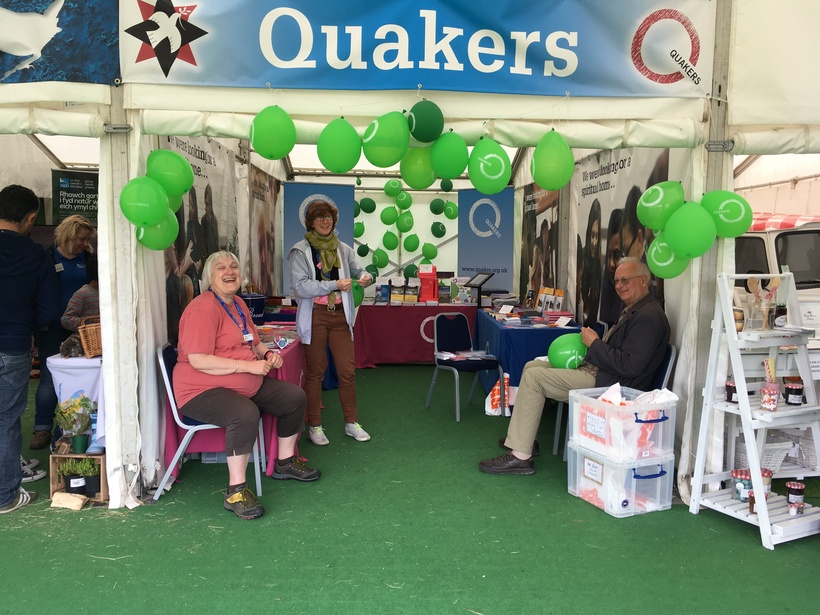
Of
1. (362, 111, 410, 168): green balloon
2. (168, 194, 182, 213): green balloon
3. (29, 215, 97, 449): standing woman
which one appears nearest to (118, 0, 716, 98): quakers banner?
(362, 111, 410, 168): green balloon

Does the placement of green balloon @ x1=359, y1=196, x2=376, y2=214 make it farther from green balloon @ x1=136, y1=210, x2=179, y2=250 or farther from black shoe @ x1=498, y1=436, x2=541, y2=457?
green balloon @ x1=136, y1=210, x2=179, y2=250

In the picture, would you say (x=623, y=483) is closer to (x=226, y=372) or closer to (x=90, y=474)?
(x=226, y=372)

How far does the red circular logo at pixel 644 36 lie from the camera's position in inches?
123

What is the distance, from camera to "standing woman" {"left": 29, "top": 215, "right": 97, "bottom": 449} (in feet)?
13.0

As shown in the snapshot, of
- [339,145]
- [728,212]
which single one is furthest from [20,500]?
[728,212]

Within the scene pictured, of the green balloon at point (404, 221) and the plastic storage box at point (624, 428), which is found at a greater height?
the green balloon at point (404, 221)

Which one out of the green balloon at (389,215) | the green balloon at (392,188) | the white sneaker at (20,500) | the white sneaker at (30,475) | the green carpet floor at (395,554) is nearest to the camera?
the green carpet floor at (395,554)

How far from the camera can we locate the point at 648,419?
307 centimetres

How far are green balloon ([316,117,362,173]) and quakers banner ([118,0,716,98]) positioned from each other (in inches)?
10.0

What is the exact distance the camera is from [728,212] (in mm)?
3055

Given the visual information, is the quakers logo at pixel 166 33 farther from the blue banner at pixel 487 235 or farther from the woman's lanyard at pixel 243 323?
the blue banner at pixel 487 235

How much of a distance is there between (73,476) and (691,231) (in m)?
3.30

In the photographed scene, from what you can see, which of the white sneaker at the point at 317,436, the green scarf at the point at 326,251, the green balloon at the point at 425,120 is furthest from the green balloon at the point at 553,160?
the white sneaker at the point at 317,436

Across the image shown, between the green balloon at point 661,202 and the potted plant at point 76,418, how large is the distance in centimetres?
311
